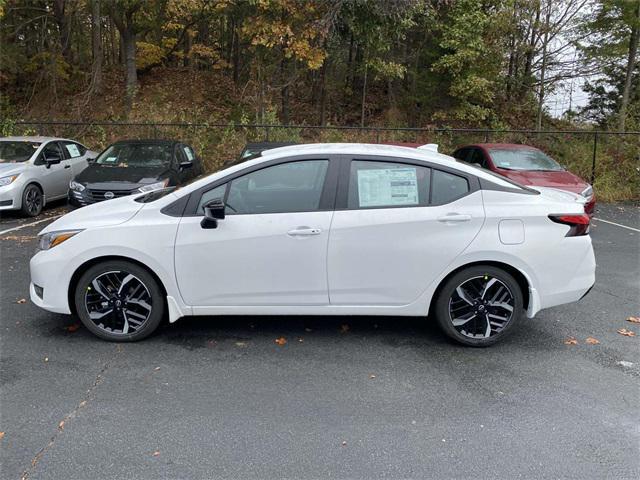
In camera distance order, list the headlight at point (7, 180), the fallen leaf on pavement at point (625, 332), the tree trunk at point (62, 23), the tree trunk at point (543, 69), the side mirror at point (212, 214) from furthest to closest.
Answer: the tree trunk at point (62, 23) < the tree trunk at point (543, 69) < the headlight at point (7, 180) < the fallen leaf on pavement at point (625, 332) < the side mirror at point (212, 214)

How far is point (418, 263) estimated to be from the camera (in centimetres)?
424

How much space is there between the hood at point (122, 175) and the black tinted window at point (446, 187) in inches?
235

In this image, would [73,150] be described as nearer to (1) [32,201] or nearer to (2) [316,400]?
(1) [32,201]

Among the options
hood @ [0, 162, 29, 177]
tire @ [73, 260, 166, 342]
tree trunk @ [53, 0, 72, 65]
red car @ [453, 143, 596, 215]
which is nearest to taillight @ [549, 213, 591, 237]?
tire @ [73, 260, 166, 342]

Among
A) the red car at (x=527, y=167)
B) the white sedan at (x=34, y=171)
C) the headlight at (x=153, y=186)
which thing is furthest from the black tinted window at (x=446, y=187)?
the white sedan at (x=34, y=171)

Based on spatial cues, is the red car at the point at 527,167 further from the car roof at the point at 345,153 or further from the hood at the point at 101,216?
the hood at the point at 101,216

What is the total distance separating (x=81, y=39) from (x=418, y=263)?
23.9 m

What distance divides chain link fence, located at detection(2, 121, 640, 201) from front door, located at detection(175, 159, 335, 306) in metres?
11.6

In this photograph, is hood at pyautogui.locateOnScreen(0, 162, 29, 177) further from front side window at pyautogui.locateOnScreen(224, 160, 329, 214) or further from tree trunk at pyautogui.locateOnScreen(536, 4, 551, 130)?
tree trunk at pyautogui.locateOnScreen(536, 4, 551, 130)

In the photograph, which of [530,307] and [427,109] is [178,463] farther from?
[427,109]

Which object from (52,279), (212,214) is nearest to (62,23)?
(52,279)

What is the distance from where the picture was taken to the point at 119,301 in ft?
14.1

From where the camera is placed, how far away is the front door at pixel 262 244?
165 inches

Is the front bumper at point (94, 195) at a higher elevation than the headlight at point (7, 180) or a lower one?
lower
